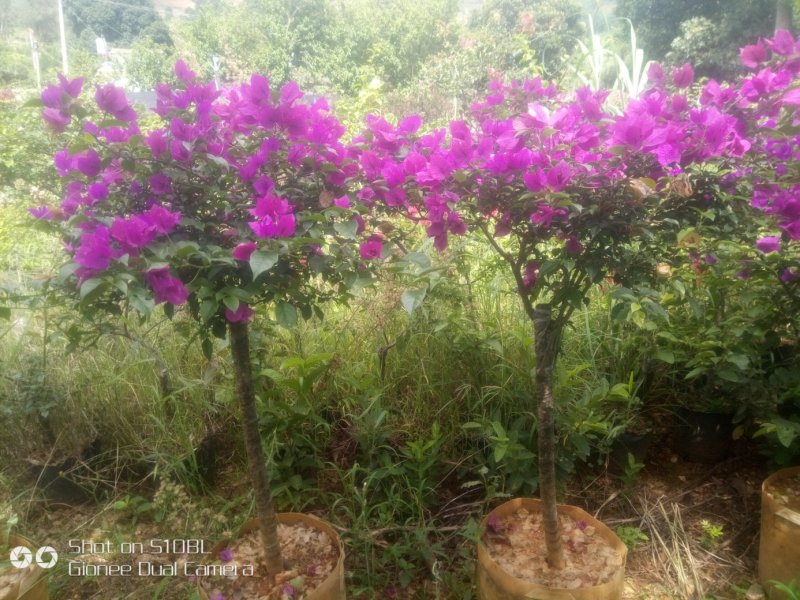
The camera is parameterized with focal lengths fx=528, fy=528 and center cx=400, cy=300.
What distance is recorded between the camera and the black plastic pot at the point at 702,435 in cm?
163

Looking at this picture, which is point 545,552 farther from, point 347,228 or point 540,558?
point 347,228

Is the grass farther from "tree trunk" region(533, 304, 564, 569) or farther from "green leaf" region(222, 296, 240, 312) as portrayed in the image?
"green leaf" region(222, 296, 240, 312)

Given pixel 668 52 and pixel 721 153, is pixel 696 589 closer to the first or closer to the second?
pixel 721 153

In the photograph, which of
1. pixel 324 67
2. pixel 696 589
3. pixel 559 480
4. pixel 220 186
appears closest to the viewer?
pixel 220 186

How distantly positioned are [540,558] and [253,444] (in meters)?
0.69

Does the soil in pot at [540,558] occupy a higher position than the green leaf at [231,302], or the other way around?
the green leaf at [231,302]

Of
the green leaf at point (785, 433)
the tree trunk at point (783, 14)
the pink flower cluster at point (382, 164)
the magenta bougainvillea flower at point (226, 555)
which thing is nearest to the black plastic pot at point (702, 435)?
the green leaf at point (785, 433)

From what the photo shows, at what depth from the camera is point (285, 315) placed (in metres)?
0.78

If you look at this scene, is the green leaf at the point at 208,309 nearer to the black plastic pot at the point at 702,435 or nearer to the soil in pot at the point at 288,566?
the soil in pot at the point at 288,566

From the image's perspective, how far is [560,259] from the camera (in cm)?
92

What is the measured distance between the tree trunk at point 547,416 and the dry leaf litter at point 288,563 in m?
0.48

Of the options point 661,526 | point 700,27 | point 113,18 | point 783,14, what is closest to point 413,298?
point 661,526

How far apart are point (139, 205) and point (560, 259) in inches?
28.0

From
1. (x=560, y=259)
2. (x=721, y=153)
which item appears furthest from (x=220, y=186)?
(x=721, y=153)
